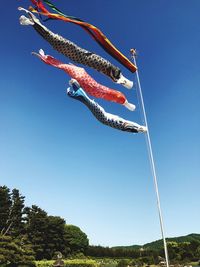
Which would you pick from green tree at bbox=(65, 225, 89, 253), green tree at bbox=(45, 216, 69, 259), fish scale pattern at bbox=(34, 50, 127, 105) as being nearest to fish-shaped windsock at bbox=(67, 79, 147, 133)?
fish scale pattern at bbox=(34, 50, 127, 105)

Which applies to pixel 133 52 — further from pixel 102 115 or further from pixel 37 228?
pixel 37 228

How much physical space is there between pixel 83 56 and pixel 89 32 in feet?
1.94

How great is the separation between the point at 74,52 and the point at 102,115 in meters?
A: 1.61

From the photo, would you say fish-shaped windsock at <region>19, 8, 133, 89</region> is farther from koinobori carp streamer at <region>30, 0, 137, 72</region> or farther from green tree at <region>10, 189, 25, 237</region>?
green tree at <region>10, 189, 25, 237</region>

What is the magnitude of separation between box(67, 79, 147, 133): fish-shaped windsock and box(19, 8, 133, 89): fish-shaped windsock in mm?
596

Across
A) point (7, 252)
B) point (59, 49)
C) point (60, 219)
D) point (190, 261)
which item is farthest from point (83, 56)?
point (190, 261)

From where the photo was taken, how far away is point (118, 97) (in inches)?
310

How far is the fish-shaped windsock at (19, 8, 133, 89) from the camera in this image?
7.77m

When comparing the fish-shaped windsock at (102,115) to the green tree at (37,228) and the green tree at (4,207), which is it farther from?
the green tree at (37,228)

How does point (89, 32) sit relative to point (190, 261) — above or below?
above

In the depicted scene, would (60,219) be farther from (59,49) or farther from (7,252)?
(59,49)

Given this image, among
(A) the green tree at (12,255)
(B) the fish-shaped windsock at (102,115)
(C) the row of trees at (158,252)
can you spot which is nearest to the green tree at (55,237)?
(C) the row of trees at (158,252)

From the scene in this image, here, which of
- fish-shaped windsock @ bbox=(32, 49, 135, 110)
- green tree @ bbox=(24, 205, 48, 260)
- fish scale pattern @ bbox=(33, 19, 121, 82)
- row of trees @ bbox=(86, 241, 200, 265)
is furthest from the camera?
row of trees @ bbox=(86, 241, 200, 265)

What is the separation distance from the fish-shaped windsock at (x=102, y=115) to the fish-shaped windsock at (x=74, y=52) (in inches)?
23.5
